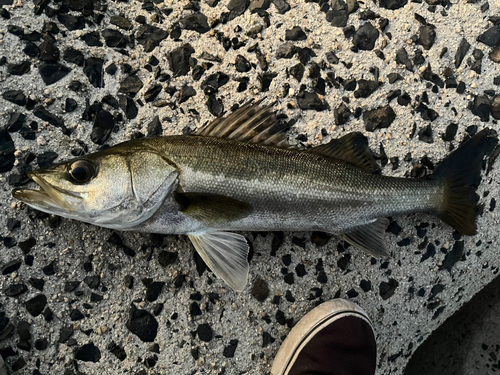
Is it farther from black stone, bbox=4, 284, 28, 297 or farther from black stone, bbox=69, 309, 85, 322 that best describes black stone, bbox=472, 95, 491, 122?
black stone, bbox=4, 284, 28, 297

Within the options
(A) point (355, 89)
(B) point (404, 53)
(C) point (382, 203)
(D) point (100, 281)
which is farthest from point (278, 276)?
(B) point (404, 53)

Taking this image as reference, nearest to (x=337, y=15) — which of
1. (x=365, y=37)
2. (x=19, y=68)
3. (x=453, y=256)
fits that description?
(x=365, y=37)

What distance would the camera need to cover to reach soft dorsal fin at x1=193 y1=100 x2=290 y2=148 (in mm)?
1939

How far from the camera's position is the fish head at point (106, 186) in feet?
5.68

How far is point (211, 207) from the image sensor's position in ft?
6.04

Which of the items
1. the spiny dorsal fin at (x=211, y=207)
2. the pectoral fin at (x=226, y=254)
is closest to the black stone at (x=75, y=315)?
the pectoral fin at (x=226, y=254)

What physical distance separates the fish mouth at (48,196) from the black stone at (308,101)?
144 centimetres

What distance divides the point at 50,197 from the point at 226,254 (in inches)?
38.5

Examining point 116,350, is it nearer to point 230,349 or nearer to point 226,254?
point 230,349

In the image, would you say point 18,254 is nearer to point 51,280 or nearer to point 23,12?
point 51,280

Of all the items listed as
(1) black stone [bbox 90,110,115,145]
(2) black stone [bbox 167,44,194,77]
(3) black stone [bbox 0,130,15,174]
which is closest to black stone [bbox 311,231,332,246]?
(2) black stone [bbox 167,44,194,77]

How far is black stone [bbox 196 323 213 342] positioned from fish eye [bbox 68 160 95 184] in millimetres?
1157

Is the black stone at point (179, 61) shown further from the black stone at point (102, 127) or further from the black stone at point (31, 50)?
the black stone at point (31, 50)

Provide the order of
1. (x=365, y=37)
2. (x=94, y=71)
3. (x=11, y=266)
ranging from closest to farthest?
(x=11, y=266) → (x=94, y=71) → (x=365, y=37)
